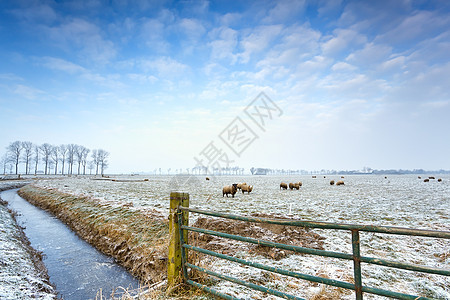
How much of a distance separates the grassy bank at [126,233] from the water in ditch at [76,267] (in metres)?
0.32

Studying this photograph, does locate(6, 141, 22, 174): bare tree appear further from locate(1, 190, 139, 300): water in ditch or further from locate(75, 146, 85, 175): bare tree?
locate(1, 190, 139, 300): water in ditch

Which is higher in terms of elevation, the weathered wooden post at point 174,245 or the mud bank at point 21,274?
the weathered wooden post at point 174,245

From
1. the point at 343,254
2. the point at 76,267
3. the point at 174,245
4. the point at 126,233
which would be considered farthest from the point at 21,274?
the point at 343,254

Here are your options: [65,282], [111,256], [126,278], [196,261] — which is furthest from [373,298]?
[111,256]

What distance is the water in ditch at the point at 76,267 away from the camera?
6.03m

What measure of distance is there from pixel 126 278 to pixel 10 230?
698 centimetres

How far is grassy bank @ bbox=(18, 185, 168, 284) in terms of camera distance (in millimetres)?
6789

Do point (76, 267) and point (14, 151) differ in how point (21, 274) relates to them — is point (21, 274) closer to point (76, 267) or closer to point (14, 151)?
point (76, 267)

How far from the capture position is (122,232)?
9.34m

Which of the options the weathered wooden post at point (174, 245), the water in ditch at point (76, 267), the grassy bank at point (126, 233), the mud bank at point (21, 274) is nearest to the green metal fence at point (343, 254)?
the weathered wooden post at point (174, 245)

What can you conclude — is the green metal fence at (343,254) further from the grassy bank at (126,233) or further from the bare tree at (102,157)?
the bare tree at (102,157)

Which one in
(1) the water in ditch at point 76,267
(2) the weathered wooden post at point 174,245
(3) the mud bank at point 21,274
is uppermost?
(2) the weathered wooden post at point 174,245

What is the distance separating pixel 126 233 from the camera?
360 inches

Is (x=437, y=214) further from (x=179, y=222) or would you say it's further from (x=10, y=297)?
(x=10, y=297)
